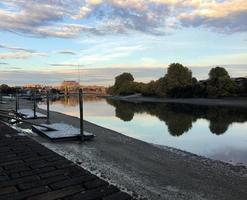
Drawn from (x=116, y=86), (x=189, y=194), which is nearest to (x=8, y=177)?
(x=189, y=194)

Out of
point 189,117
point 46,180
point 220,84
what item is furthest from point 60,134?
point 220,84

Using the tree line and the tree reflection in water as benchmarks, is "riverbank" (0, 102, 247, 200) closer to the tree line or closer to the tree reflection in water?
the tree reflection in water

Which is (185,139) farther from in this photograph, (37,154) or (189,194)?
(189,194)

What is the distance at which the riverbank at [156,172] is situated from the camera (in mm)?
7712

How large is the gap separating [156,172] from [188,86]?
332 ft

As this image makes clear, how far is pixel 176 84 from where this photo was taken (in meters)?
115

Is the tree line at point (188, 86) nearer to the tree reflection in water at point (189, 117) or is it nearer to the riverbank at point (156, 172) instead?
the tree reflection in water at point (189, 117)

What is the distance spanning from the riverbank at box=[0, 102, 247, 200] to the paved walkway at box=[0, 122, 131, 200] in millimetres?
641

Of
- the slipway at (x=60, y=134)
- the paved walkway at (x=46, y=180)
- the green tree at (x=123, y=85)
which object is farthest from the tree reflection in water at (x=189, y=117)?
the green tree at (x=123, y=85)

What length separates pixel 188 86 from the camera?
109m

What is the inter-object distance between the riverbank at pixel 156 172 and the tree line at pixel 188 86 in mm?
82140

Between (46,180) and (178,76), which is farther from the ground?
(178,76)

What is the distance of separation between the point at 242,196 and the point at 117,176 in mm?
2671

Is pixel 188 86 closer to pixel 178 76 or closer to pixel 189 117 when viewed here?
pixel 178 76
